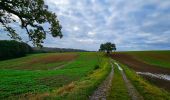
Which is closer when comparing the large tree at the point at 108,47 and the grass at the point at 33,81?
the grass at the point at 33,81

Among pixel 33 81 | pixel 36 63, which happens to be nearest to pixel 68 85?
pixel 33 81

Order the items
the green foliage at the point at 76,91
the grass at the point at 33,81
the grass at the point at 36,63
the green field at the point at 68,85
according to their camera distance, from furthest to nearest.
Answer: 1. the grass at the point at 36,63
2. the grass at the point at 33,81
3. the green field at the point at 68,85
4. the green foliage at the point at 76,91

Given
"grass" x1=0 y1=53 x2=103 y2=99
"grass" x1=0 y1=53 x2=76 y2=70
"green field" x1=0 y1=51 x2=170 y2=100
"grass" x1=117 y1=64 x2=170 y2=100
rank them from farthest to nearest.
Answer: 1. "grass" x1=0 y1=53 x2=76 y2=70
2. "grass" x1=0 y1=53 x2=103 y2=99
3. "grass" x1=117 y1=64 x2=170 y2=100
4. "green field" x1=0 y1=51 x2=170 y2=100

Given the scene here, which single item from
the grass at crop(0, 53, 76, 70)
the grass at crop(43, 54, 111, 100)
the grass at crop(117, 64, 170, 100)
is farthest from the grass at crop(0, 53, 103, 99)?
the grass at crop(0, 53, 76, 70)

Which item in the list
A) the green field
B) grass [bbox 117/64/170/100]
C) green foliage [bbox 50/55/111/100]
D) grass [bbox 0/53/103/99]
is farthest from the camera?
grass [bbox 0/53/103/99]

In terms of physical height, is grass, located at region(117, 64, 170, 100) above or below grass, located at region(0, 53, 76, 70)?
above

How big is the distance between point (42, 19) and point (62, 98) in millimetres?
6408

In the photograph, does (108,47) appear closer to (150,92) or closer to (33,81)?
(33,81)

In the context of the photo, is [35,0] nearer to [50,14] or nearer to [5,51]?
[50,14]

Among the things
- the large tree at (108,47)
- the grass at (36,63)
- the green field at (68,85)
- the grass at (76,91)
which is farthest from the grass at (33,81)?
the large tree at (108,47)

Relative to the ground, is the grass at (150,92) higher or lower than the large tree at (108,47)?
lower

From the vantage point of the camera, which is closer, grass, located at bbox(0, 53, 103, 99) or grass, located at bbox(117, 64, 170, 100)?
grass, located at bbox(117, 64, 170, 100)

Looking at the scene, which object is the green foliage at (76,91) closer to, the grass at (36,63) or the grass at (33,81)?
the grass at (33,81)

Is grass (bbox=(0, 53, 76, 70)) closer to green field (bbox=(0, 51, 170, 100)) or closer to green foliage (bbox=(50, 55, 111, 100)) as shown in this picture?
green field (bbox=(0, 51, 170, 100))
